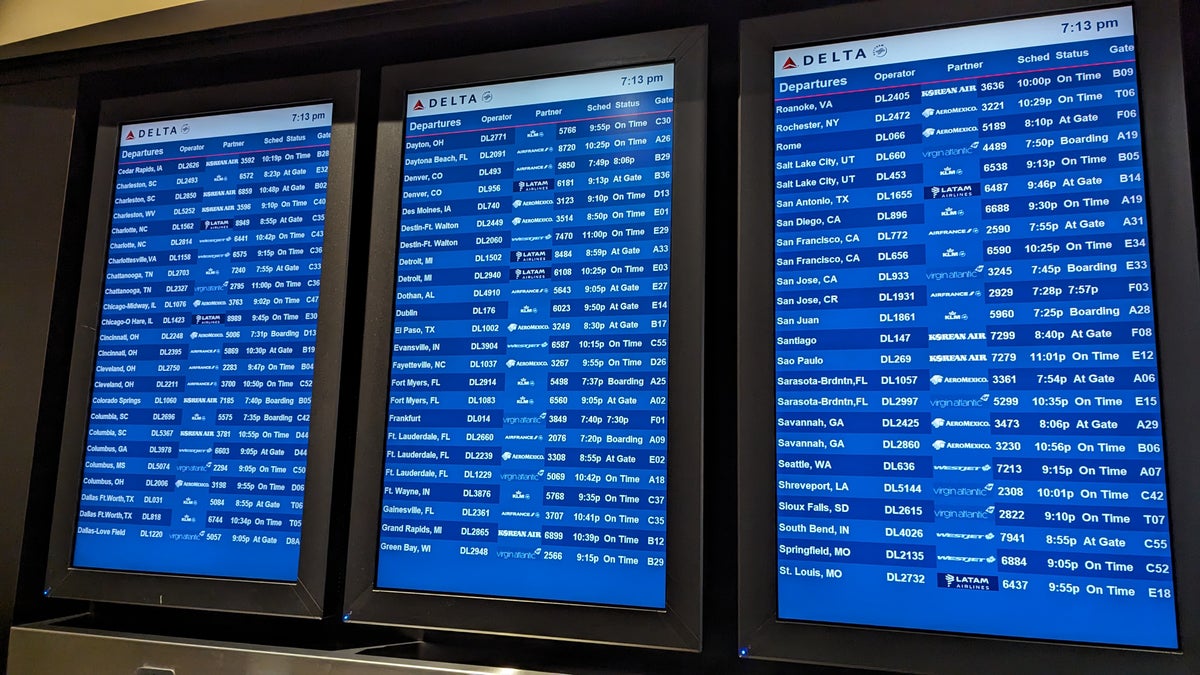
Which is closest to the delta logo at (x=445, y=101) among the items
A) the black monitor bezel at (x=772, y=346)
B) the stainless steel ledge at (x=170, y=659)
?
the black monitor bezel at (x=772, y=346)

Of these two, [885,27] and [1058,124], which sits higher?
[885,27]

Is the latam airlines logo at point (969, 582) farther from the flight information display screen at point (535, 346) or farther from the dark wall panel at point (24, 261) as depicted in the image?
the dark wall panel at point (24, 261)

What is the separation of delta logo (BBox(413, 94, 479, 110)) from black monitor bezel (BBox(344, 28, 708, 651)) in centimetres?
2

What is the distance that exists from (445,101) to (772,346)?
71 centimetres

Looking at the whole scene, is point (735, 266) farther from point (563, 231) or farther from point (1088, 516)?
point (1088, 516)

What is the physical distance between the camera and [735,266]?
55.7 inches

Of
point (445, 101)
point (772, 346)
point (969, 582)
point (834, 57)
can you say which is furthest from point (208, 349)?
point (969, 582)

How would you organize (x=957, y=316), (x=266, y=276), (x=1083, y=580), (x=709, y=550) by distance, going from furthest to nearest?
1. (x=266, y=276)
2. (x=709, y=550)
3. (x=957, y=316)
4. (x=1083, y=580)

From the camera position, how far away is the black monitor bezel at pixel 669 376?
126 cm

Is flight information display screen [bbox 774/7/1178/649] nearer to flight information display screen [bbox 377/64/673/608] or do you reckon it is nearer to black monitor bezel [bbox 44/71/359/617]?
flight information display screen [bbox 377/64/673/608]

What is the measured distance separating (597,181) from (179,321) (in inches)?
31.8

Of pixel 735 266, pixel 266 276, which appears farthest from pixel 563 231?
pixel 266 276

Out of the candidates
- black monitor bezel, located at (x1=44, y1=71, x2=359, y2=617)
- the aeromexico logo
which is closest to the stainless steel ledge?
black monitor bezel, located at (x1=44, y1=71, x2=359, y2=617)

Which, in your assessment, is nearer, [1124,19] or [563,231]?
[1124,19]
